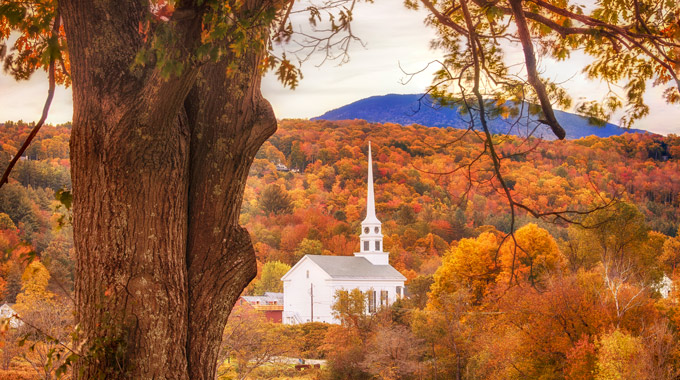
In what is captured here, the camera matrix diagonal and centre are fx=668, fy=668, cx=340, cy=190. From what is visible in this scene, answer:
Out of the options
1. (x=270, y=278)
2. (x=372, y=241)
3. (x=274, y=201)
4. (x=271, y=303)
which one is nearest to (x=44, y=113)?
(x=372, y=241)

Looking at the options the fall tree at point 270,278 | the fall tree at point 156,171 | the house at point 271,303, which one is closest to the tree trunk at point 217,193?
the fall tree at point 156,171

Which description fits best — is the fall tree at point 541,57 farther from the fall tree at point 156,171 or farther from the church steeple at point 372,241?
the church steeple at point 372,241

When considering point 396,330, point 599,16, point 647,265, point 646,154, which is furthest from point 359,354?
point 599,16

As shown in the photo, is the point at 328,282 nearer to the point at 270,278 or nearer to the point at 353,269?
the point at 353,269

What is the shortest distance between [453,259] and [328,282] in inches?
541

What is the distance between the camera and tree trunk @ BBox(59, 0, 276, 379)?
3221 mm

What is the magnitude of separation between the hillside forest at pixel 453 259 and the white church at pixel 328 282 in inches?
181

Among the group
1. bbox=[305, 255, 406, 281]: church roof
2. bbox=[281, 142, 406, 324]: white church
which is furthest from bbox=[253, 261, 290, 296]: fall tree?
bbox=[305, 255, 406, 281]: church roof

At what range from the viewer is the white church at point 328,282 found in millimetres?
53156

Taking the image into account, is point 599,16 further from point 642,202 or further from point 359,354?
point 642,202

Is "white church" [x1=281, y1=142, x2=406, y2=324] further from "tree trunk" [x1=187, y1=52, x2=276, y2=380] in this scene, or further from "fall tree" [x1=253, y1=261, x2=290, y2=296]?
"tree trunk" [x1=187, y1=52, x2=276, y2=380]

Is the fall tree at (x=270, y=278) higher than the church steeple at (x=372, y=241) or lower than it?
lower

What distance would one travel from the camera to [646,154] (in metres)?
48.9

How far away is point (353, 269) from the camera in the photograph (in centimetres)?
5591
